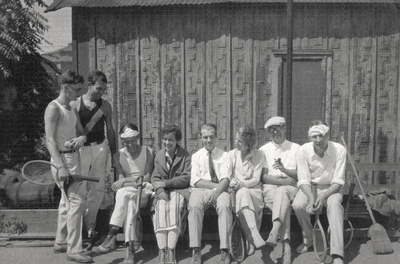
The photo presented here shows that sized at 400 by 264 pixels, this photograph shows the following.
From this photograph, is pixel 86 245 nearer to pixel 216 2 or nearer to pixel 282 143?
pixel 282 143

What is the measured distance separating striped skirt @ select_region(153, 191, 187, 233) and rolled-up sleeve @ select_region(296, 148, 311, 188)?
1.16 metres

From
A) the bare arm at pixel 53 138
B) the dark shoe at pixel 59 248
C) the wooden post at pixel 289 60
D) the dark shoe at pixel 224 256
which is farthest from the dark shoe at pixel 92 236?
the wooden post at pixel 289 60

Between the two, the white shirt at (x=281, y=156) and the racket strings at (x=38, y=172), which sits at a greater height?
the white shirt at (x=281, y=156)

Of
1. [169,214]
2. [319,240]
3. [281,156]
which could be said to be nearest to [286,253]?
[319,240]

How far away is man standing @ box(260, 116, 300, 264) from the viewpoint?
15.3 feet

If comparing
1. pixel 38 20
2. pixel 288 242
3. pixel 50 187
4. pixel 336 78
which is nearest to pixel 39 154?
pixel 50 187

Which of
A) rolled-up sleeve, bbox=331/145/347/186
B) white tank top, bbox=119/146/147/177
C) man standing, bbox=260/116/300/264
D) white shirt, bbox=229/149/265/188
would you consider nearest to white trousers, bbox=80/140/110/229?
white tank top, bbox=119/146/147/177

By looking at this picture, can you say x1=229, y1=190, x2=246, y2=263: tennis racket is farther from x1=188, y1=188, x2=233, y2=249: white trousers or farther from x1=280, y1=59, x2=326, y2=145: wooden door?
x1=280, y1=59, x2=326, y2=145: wooden door

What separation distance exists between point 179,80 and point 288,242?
278 cm

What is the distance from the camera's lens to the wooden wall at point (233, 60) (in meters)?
6.50

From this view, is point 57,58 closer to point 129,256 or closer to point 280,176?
point 129,256

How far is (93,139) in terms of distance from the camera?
5.10 metres

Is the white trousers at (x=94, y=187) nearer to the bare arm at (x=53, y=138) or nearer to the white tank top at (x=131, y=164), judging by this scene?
the white tank top at (x=131, y=164)

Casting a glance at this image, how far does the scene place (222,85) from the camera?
21.5 feet
